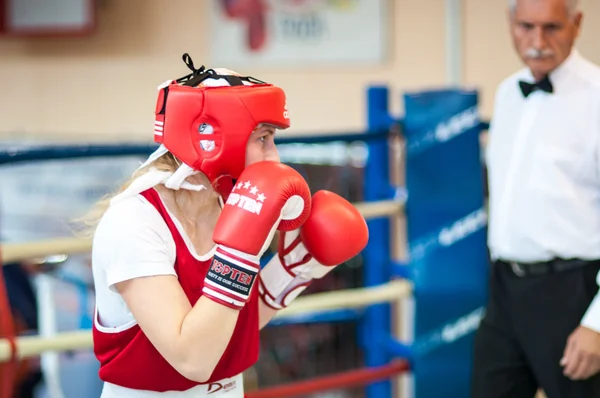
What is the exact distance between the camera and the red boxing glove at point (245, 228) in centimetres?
113

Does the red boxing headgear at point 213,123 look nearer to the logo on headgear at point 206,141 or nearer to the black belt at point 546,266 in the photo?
the logo on headgear at point 206,141

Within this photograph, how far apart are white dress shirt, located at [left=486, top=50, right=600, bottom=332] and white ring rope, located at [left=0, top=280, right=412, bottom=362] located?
580mm

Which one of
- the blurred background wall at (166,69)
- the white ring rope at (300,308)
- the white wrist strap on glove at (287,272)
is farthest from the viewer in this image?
the blurred background wall at (166,69)

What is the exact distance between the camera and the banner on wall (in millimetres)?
3719

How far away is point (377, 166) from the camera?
2.54 meters

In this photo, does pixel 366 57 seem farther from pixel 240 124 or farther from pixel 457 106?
pixel 240 124

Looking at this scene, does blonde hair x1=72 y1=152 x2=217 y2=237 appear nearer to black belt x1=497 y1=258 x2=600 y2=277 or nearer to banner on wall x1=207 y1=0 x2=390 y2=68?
black belt x1=497 y1=258 x2=600 y2=277

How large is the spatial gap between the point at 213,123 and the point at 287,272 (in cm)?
33

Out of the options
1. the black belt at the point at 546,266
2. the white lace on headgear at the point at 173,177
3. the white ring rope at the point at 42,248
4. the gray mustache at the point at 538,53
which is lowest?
the black belt at the point at 546,266

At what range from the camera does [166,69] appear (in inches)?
159

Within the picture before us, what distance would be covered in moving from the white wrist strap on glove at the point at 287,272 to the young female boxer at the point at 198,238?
2.4 inches

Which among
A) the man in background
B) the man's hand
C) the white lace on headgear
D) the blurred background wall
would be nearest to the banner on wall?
the blurred background wall

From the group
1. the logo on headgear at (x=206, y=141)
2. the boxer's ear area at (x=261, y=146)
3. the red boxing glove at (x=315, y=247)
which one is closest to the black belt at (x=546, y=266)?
the red boxing glove at (x=315, y=247)

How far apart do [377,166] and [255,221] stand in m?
1.43
